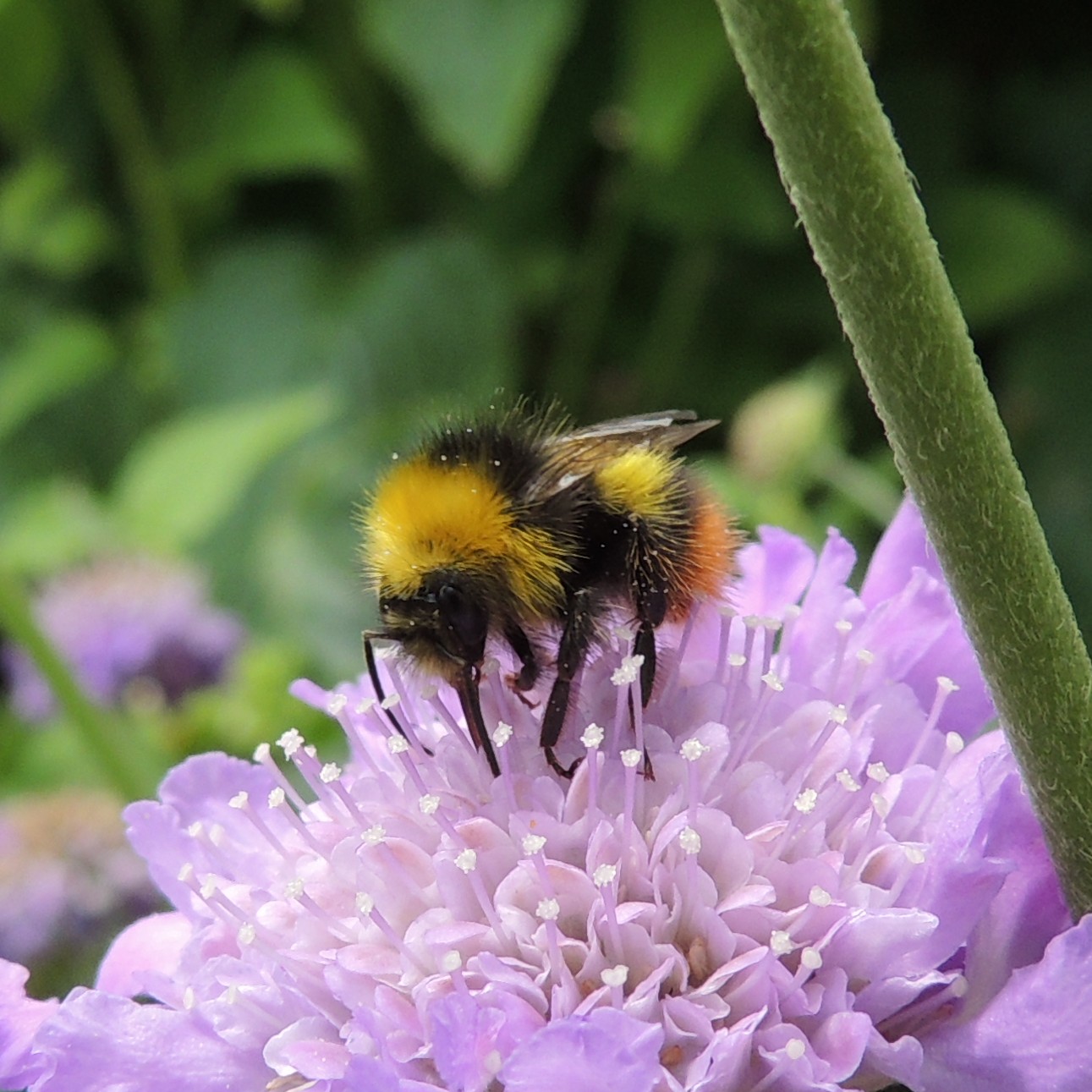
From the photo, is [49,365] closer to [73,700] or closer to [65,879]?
[65,879]

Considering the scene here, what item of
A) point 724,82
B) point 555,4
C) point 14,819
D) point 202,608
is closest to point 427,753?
point 14,819

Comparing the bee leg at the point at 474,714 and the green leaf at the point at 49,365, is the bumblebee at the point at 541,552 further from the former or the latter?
the green leaf at the point at 49,365

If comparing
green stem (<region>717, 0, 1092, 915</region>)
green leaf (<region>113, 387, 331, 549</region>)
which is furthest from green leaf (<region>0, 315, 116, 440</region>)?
green stem (<region>717, 0, 1092, 915</region>)

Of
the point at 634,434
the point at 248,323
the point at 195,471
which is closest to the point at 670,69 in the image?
the point at 248,323

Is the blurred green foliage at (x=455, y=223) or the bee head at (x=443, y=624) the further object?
the blurred green foliage at (x=455, y=223)

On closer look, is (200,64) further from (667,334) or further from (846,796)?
(846,796)

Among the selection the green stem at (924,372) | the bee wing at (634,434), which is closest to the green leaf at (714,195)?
the bee wing at (634,434)

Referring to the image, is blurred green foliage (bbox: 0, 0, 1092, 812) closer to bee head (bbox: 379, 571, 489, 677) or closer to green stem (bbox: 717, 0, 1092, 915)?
bee head (bbox: 379, 571, 489, 677)
